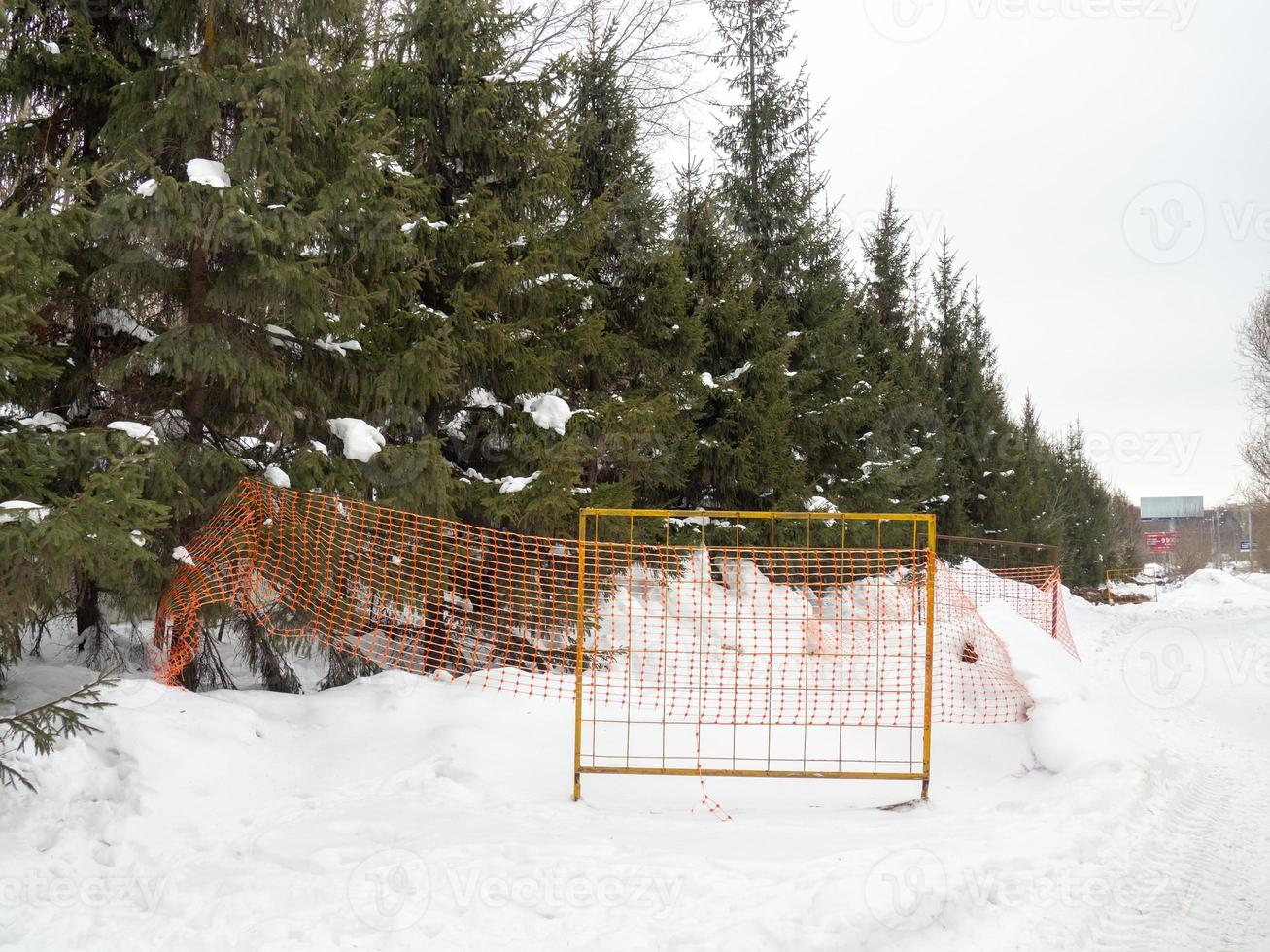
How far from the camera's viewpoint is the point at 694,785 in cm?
667

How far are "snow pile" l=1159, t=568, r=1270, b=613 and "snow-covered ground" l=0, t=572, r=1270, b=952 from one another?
1905 cm

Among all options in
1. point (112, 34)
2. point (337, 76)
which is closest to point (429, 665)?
point (337, 76)

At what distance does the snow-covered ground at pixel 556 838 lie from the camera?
4.31 metres

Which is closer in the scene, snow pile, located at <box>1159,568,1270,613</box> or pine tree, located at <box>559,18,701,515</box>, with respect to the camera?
pine tree, located at <box>559,18,701,515</box>

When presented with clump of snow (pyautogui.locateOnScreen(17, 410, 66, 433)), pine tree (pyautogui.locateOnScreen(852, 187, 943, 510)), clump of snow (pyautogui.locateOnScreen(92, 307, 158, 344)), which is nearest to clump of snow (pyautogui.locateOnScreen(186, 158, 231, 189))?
clump of snow (pyautogui.locateOnScreen(92, 307, 158, 344))

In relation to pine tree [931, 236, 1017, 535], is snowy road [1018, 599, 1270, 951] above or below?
below

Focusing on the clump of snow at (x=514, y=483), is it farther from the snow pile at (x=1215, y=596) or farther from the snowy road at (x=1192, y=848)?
the snow pile at (x=1215, y=596)

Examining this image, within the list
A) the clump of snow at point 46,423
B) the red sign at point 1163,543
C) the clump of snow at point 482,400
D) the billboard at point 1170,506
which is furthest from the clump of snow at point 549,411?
the billboard at point 1170,506

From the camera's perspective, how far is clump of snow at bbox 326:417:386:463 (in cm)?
746

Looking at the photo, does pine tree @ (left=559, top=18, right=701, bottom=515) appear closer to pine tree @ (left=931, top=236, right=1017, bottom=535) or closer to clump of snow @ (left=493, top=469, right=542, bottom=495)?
clump of snow @ (left=493, top=469, right=542, bottom=495)

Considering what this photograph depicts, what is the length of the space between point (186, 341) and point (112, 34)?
2.71 metres

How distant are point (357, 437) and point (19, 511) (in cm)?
280

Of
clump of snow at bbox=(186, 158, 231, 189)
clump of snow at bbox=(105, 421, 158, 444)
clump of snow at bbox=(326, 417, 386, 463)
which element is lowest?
clump of snow at bbox=(105, 421, 158, 444)

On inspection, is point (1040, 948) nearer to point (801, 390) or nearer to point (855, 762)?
point (855, 762)
